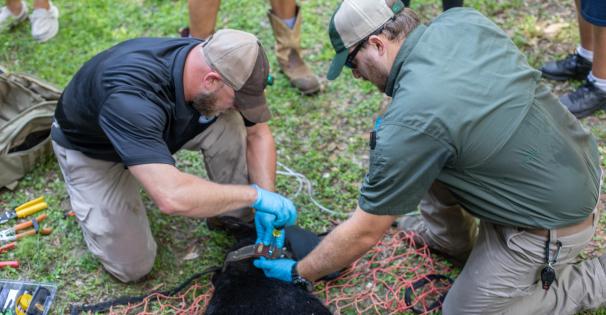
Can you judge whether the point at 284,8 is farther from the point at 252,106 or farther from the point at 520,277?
the point at 520,277

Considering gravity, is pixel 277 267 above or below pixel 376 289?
above

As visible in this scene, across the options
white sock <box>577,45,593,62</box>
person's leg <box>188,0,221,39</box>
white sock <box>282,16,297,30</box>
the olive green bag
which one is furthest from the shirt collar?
the olive green bag

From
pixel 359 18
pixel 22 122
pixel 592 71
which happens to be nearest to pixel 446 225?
pixel 359 18

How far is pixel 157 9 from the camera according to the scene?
497 centimetres

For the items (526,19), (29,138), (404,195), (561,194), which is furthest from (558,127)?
(29,138)

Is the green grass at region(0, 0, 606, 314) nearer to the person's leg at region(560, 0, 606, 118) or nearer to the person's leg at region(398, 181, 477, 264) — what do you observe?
the person's leg at region(560, 0, 606, 118)

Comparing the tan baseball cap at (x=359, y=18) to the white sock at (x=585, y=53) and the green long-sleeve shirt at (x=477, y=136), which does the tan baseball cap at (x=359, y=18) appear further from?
the white sock at (x=585, y=53)

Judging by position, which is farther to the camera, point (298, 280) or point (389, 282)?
point (389, 282)

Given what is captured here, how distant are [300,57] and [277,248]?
1.82m

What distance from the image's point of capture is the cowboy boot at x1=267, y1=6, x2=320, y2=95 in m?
3.96

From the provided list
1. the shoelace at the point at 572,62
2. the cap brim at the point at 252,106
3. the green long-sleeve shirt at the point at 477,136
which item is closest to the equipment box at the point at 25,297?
the cap brim at the point at 252,106

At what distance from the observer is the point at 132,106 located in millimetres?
2248

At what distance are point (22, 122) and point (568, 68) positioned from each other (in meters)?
3.59

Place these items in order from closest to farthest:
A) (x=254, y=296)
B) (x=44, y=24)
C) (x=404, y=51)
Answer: (x=404, y=51) < (x=254, y=296) < (x=44, y=24)
